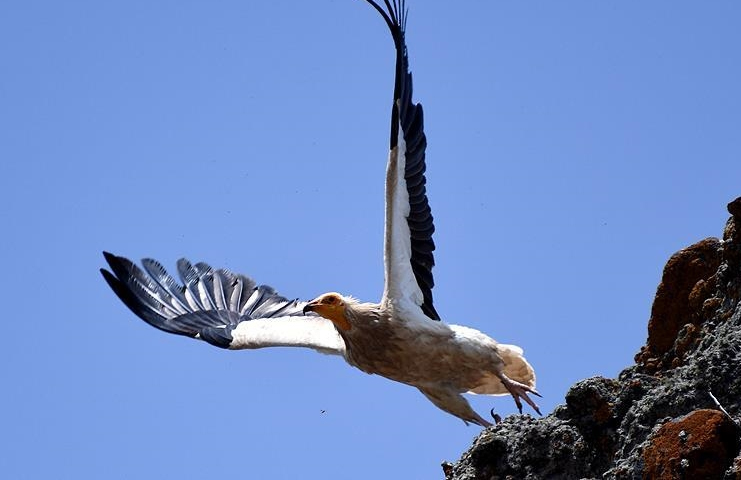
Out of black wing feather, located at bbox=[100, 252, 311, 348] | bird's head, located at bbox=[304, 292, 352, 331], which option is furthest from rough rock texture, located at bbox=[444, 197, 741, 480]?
black wing feather, located at bbox=[100, 252, 311, 348]

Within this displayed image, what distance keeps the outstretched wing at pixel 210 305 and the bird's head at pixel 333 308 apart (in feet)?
3.62

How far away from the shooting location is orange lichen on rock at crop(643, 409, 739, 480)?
4688mm

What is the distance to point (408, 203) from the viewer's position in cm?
973

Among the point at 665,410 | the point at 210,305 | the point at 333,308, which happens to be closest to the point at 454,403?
the point at 333,308

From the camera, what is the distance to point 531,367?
30.8ft

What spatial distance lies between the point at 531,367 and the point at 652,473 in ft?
14.8

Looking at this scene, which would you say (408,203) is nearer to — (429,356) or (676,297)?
(429,356)

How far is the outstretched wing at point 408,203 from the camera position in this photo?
948 centimetres

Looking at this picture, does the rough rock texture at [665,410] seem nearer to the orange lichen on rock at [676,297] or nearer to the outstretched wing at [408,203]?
the orange lichen on rock at [676,297]

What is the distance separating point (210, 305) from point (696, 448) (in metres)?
8.72

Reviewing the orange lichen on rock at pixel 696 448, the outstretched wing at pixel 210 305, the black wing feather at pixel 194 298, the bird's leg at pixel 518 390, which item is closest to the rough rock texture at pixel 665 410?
the orange lichen on rock at pixel 696 448

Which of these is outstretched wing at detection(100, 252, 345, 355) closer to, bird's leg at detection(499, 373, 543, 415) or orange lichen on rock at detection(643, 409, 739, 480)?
bird's leg at detection(499, 373, 543, 415)

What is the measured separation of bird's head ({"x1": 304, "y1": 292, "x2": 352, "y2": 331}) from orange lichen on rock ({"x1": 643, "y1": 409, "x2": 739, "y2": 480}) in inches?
191

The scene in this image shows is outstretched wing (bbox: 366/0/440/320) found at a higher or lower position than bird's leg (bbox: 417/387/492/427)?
higher
